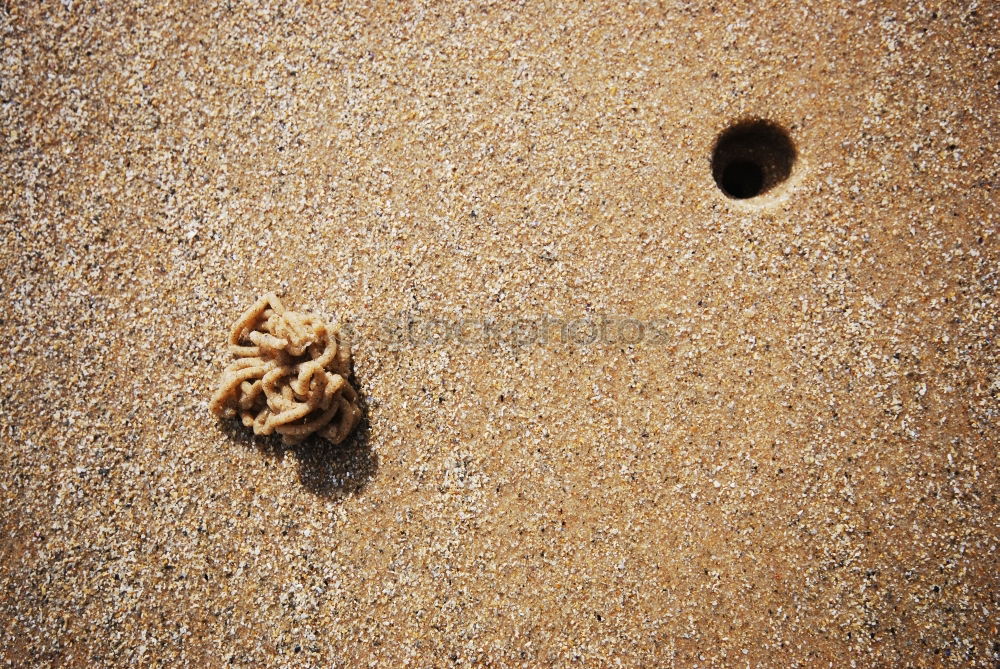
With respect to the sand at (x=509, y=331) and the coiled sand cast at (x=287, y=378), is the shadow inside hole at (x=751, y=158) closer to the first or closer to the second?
the sand at (x=509, y=331)

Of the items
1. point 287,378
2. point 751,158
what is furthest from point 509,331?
point 751,158

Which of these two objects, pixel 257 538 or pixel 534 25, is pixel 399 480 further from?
pixel 534 25

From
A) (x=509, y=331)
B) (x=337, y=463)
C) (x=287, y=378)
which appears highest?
(x=287, y=378)

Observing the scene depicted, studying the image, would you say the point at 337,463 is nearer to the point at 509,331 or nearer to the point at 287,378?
the point at 287,378

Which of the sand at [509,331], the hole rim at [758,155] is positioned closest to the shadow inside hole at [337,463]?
the sand at [509,331]

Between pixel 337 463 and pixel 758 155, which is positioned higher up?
pixel 758 155
